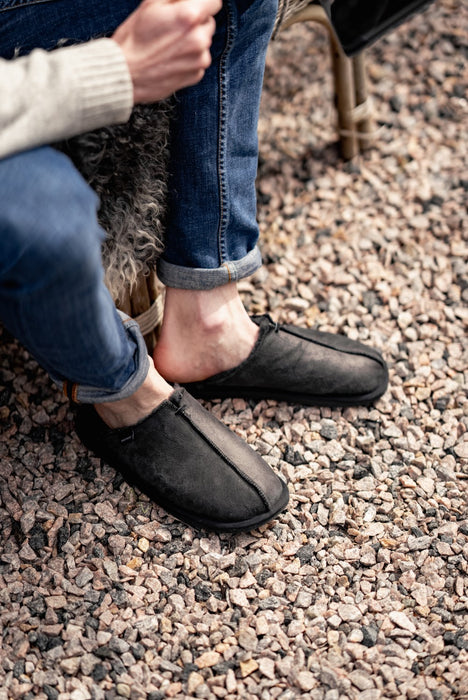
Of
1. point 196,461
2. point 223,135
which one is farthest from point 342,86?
point 196,461

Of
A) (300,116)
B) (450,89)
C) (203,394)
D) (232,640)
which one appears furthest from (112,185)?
(450,89)

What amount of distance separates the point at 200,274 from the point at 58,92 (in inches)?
17.4

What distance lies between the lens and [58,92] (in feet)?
3.04

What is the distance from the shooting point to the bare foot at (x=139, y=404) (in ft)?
4.08

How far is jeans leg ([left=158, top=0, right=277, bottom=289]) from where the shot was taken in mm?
1144

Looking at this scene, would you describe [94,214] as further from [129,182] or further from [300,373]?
[300,373]

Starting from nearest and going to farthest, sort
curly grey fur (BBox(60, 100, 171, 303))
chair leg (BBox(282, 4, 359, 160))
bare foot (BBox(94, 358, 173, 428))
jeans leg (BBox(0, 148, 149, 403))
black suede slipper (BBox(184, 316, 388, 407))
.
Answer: jeans leg (BBox(0, 148, 149, 403))
curly grey fur (BBox(60, 100, 171, 303))
bare foot (BBox(94, 358, 173, 428))
black suede slipper (BBox(184, 316, 388, 407))
chair leg (BBox(282, 4, 359, 160))

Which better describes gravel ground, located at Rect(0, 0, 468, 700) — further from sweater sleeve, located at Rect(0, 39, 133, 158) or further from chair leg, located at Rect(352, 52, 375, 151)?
sweater sleeve, located at Rect(0, 39, 133, 158)

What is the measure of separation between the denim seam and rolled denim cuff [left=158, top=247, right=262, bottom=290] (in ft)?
0.07

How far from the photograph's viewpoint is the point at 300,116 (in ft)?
7.00

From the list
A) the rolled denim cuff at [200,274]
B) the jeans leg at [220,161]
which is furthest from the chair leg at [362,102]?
the rolled denim cuff at [200,274]

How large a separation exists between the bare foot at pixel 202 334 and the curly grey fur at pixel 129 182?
11 cm

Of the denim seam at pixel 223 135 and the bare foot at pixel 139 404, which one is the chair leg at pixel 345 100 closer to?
the denim seam at pixel 223 135

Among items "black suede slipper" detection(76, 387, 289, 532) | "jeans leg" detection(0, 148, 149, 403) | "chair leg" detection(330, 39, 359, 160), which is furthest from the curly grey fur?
"chair leg" detection(330, 39, 359, 160)
